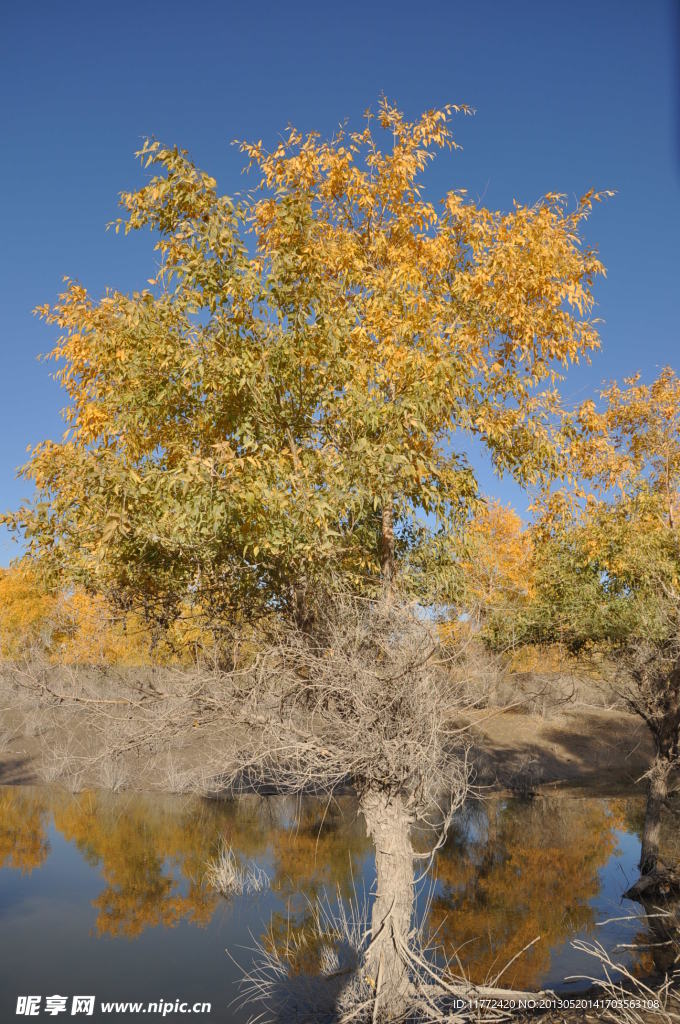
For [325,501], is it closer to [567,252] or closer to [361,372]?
[361,372]

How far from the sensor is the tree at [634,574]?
14203 mm

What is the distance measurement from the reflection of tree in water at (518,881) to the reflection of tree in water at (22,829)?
32.9ft

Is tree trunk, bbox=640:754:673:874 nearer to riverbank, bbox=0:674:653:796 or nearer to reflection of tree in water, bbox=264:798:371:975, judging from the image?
riverbank, bbox=0:674:653:796

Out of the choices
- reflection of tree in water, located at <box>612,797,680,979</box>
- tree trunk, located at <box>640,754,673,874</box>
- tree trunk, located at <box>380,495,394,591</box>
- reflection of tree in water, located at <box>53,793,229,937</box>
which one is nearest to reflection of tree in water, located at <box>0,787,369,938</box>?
reflection of tree in water, located at <box>53,793,229,937</box>

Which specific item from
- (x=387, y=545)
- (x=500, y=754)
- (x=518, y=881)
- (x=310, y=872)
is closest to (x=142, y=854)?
(x=310, y=872)

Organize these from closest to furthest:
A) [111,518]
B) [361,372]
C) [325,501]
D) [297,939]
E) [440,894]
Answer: [325,501] < [111,518] < [361,372] < [297,939] < [440,894]

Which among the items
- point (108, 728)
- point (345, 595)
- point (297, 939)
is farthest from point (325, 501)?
point (297, 939)

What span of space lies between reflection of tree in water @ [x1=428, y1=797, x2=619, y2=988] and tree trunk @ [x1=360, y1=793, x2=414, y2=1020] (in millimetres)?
3365

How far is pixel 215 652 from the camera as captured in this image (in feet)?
29.1

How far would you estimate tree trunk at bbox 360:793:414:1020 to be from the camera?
7.96 meters

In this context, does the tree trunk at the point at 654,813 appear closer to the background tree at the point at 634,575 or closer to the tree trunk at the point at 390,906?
the background tree at the point at 634,575

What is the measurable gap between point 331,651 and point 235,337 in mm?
3823

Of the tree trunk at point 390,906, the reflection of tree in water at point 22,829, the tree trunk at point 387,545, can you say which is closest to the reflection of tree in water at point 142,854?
the reflection of tree in water at point 22,829

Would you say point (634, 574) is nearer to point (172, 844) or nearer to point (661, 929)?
point (661, 929)
